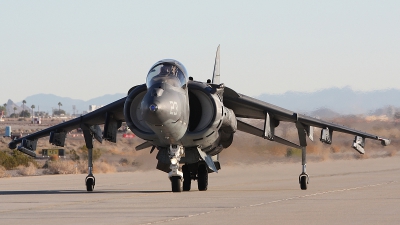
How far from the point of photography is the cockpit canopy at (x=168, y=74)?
58.4 ft

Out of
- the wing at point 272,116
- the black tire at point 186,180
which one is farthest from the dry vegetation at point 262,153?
the black tire at point 186,180

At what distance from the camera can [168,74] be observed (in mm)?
18031

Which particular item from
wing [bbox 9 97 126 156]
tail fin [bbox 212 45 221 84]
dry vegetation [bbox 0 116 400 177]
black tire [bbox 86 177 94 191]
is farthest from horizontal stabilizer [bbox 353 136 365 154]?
black tire [bbox 86 177 94 191]

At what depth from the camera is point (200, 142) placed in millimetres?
18875

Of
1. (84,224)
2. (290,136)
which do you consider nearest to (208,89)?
(84,224)

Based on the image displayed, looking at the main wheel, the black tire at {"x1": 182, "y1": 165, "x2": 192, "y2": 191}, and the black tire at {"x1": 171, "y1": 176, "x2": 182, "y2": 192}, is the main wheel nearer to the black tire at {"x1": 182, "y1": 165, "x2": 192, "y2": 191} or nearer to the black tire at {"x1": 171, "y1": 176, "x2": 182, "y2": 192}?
the black tire at {"x1": 182, "y1": 165, "x2": 192, "y2": 191}

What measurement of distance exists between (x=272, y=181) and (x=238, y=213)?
12.6 m

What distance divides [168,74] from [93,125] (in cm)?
429

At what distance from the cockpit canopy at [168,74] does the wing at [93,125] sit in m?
2.47

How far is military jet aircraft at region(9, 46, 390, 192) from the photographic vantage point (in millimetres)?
17281

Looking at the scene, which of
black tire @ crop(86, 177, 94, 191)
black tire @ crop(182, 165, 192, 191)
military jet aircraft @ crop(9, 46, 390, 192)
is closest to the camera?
military jet aircraft @ crop(9, 46, 390, 192)

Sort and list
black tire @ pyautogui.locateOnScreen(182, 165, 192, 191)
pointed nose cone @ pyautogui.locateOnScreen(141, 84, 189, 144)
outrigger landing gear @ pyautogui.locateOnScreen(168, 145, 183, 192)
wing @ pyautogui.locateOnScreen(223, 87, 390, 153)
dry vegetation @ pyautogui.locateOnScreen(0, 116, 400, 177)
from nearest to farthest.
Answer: pointed nose cone @ pyautogui.locateOnScreen(141, 84, 189, 144)
outrigger landing gear @ pyautogui.locateOnScreen(168, 145, 183, 192)
black tire @ pyautogui.locateOnScreen(182, 165, 192, 191)
wing @ pyautogui.locateOnScreen(223, 87, 390, 153)
dry vegetation @ pyautogui.locateOnScreen(0, 116, 400, 177)

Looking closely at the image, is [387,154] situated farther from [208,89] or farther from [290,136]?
[208,89]

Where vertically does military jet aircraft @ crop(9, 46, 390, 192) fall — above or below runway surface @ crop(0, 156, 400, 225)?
above
